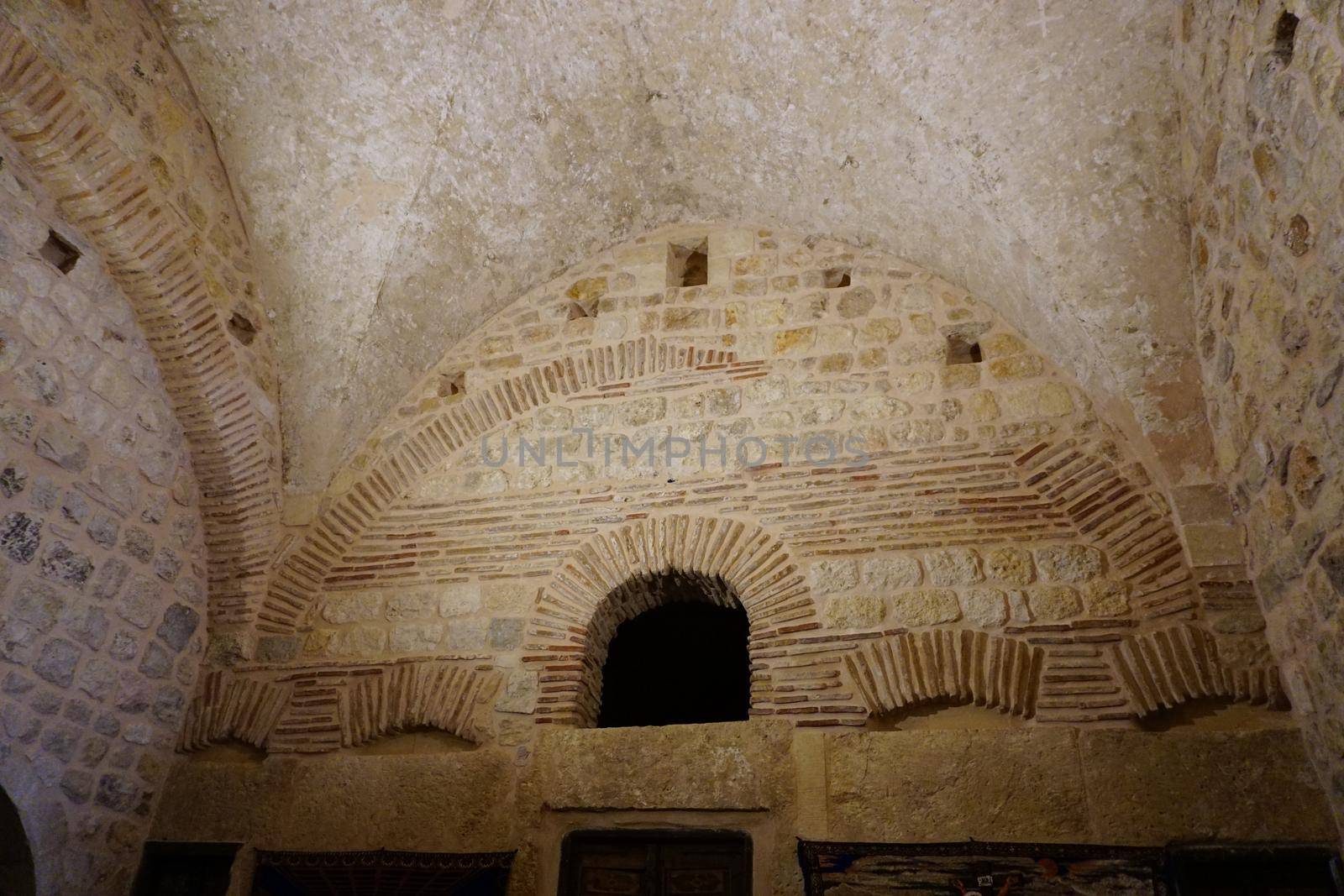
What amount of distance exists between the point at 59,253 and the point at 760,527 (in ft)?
10.2

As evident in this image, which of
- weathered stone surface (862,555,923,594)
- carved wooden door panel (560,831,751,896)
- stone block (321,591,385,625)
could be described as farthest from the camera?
stone block (321,591,385,625)

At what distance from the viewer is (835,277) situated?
4.74 m

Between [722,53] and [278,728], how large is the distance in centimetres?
361

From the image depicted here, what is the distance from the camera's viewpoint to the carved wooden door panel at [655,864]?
3.35 meters

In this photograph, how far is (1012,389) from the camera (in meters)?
4.09

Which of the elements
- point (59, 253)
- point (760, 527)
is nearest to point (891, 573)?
point (760, 527)

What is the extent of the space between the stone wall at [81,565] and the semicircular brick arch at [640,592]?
65.6 inches

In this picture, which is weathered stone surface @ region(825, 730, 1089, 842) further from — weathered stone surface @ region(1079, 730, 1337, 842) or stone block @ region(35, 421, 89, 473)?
stone block @ region(35, 421, 89, 473)

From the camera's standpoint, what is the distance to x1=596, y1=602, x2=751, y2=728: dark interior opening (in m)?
6.20

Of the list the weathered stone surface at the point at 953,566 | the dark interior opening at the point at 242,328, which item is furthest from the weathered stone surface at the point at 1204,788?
the dark interior opening at the point at 242,328

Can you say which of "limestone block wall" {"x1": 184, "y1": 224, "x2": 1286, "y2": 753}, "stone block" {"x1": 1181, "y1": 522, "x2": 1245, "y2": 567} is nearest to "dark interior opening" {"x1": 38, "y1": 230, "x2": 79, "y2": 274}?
"limestone block wall" {"x1": 184, "y1": 224, "x2": 1286, "y2": 753}

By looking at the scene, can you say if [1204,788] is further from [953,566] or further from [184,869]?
[184,869]

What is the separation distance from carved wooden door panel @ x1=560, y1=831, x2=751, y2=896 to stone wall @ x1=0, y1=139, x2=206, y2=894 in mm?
1904

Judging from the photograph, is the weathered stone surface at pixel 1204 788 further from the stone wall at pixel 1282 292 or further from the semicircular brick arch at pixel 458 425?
the semicircular brick arch at pixel 458 425
